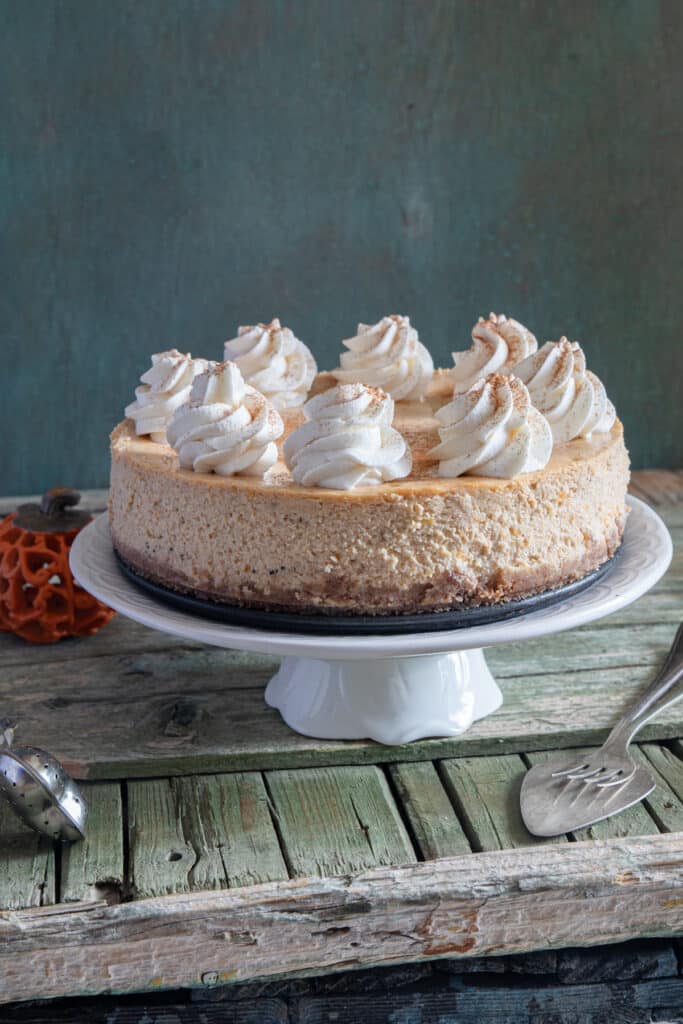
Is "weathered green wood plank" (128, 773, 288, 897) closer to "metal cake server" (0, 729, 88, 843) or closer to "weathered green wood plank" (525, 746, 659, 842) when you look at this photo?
"metal cake server" (0, 729, 88, 843)

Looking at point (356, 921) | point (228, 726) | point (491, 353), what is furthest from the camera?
point (491, 353)

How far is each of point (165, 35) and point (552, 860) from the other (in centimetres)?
224

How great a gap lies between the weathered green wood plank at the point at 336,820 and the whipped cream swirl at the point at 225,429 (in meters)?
0.43

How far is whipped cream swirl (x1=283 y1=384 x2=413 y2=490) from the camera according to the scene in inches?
61.3

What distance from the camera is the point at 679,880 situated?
1477mm

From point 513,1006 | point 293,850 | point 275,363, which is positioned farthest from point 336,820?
point 275,363

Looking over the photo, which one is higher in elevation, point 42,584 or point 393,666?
point 393,666

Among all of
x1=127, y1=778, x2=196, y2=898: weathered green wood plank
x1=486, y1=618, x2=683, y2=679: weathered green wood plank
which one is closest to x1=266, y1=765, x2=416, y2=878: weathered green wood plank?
x1=127, y1=778, x2=196, y2=898: weathered green wood plank

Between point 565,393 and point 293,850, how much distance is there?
76 cm

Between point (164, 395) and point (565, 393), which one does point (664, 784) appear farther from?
point (164, 395)

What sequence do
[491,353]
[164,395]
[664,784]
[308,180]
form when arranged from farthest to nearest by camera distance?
[308,180] < [491,353] < [164,395] < [664,784]

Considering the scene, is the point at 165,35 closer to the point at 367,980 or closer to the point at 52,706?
the point at 52,706

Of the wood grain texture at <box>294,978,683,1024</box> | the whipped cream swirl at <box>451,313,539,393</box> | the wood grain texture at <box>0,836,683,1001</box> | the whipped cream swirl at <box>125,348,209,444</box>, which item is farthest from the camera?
the whipped cream swirl at <box>451,313,539,393</box>

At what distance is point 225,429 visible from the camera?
1606mm
